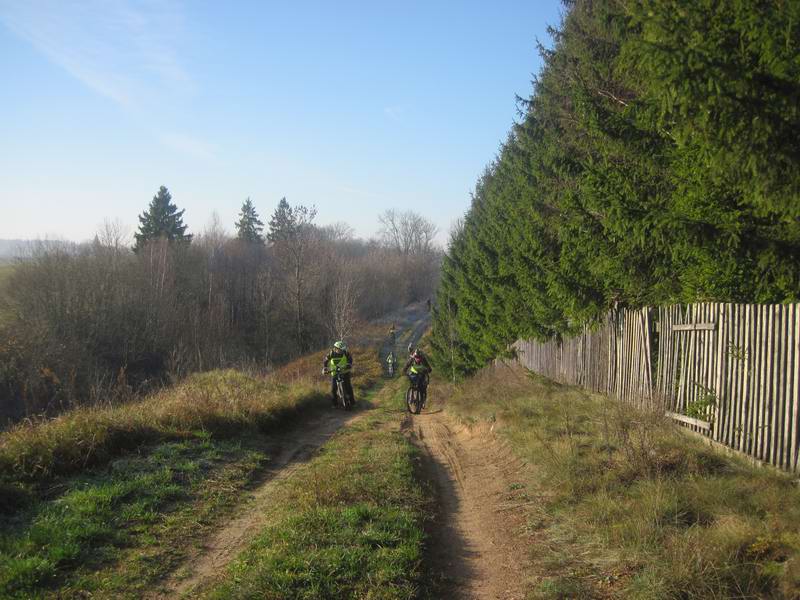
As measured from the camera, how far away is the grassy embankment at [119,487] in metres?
5.16

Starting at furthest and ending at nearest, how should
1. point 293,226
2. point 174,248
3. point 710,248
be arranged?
1. point 174,248
2. point 293,226
3. point 710,248

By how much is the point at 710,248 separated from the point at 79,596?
7004 mm

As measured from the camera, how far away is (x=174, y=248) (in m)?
53.2

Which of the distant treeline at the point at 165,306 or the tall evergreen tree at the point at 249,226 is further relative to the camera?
the tall evergreen tree at the point at 249,226

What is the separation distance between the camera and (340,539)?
5676 mm

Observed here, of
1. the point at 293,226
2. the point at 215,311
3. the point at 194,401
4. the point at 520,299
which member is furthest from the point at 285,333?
the point at 194,401

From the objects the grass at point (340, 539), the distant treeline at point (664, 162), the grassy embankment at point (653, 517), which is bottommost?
the grass at point (340, 539)

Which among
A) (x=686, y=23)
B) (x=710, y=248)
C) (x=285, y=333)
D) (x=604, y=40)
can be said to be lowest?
(x=285, y=333)

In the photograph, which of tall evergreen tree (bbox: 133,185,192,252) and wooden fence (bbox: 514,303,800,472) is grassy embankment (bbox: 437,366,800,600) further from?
tall evergreen tree (bbox: 133,185,192,252)

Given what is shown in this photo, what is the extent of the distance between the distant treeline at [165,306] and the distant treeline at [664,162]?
381 inches

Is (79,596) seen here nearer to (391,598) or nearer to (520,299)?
(391,598)

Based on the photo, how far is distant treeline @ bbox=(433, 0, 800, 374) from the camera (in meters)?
5.28

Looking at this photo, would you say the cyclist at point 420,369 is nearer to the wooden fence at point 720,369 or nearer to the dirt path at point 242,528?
the dirt path at point 242,528

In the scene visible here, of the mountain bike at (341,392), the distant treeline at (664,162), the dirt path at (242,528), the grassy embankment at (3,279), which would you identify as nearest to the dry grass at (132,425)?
the dirt path at (242,528)
